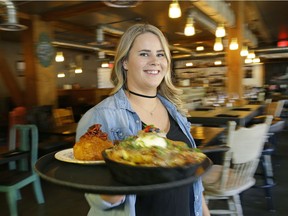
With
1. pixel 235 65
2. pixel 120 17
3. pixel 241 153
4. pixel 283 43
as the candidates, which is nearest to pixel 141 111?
pixel 241 153

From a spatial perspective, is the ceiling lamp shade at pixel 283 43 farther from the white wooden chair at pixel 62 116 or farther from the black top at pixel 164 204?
the black top at pixel 164 204

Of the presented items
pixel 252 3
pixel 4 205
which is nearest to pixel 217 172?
pixel 4 205

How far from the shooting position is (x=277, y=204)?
3318 mm

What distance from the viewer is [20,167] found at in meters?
3.70

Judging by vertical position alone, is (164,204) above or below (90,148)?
below

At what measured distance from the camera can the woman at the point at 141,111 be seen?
1112mm

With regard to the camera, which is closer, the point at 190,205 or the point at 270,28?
the point at 190,205

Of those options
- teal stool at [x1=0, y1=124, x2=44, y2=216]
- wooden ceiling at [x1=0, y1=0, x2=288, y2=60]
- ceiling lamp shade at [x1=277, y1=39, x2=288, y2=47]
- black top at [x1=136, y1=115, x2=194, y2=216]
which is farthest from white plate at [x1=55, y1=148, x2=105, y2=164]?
ceiling lamp shade at [x1=277, y1=39, x2=288, y2=47]

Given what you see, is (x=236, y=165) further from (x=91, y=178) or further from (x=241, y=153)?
(x=91, y=178)

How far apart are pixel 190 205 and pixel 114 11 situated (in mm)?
6162

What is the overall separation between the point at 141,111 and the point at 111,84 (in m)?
0.25

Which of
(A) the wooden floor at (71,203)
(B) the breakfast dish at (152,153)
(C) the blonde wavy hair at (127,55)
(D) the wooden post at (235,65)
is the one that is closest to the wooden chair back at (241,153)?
(C) the blonde wavy hair at (127,55)

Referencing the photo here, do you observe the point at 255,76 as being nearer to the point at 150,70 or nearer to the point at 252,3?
the point at 252,3

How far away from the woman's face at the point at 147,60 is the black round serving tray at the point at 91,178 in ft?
1.64
